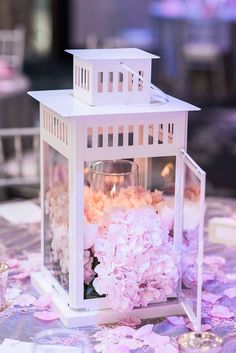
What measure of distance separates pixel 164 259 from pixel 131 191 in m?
0.18

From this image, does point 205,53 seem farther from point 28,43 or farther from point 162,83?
point 28,43

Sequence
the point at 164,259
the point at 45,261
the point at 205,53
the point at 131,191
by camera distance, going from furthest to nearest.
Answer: the point at 205,53, the point at 45,261, the point at 131,191, the point at 164,259

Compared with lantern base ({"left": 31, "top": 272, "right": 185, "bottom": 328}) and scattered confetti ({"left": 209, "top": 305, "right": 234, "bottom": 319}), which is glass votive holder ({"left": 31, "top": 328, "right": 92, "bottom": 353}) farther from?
scattered confetti ({"left": 209, "top": 305, "right": 234, "bottom": 319})

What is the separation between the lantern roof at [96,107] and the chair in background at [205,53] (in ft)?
21.9

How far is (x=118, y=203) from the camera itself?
165 centimetres

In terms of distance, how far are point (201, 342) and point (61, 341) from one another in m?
0.27

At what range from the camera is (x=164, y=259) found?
5.14ft

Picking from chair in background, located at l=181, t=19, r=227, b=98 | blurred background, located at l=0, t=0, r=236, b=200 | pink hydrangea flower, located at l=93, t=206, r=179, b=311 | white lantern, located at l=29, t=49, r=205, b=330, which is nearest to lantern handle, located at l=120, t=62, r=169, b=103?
white lantern, located at l=29, t=49, r=205, b=330

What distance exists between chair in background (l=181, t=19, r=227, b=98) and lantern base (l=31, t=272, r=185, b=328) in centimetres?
674

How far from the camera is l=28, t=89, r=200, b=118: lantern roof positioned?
5.02 feet

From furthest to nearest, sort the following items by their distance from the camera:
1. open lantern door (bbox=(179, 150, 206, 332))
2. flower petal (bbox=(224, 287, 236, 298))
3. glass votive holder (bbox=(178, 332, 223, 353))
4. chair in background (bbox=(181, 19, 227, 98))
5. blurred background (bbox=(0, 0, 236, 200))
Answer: chair in background (bbox=(181, 19, 227, 98)), blurred background (bbox=(0, 0, 236, 200)), flower petal (bbox=(224, 287, 236, 298)), open lantern door (bbox=(179, 150, 206, 332)), glass votive holder (bbox=(178, 332, 223, 353))

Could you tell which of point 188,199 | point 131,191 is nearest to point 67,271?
point 131,191

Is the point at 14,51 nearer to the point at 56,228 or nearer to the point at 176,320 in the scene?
the point at 56,228

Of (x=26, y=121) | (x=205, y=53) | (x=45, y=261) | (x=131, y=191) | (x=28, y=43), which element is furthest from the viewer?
(x=28, y=43)
